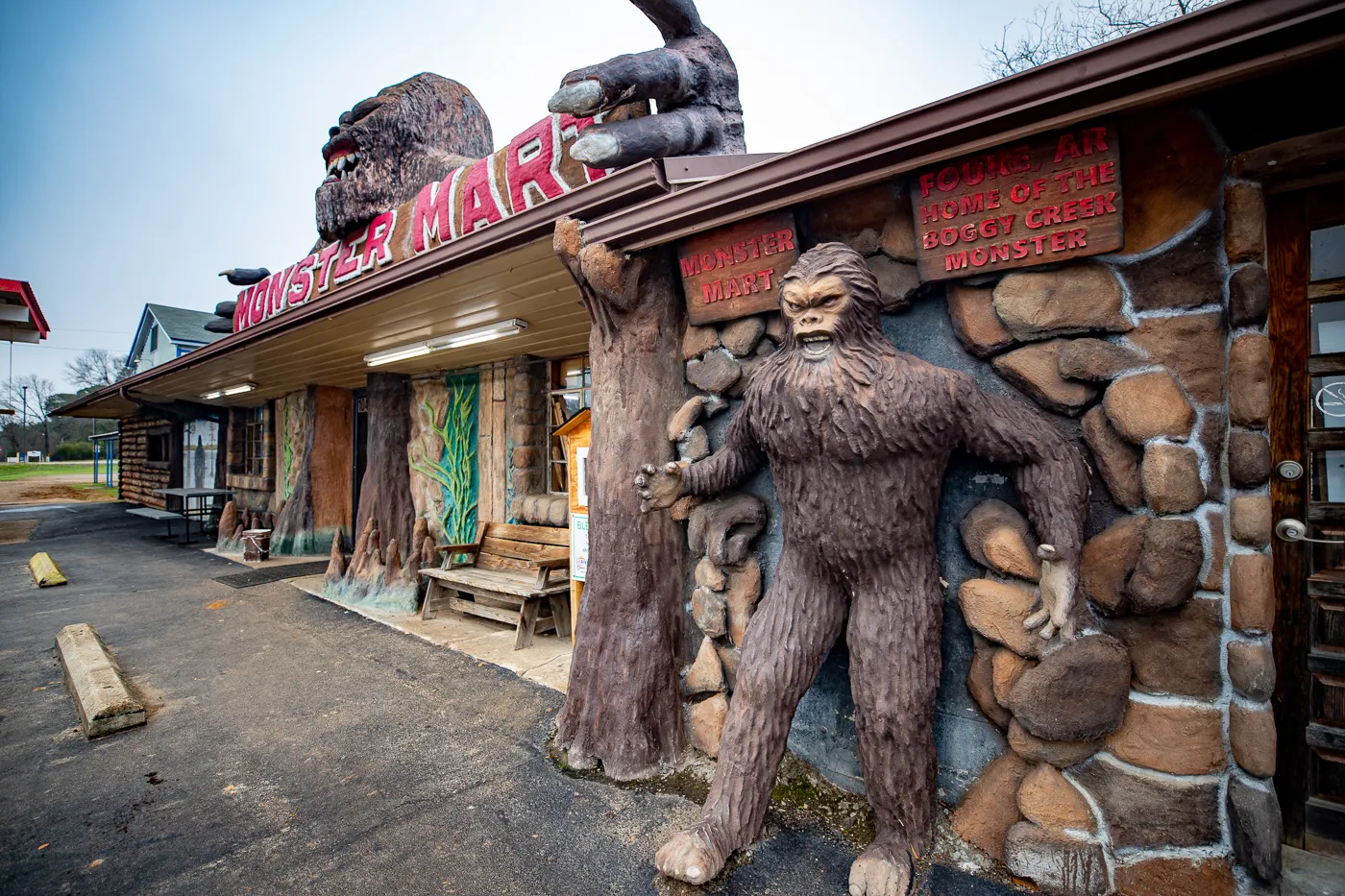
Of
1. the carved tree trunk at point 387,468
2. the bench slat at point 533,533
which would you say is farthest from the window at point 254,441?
the bench slat at point 533,533

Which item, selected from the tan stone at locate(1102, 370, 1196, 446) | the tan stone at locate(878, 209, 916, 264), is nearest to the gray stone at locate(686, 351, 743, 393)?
the tan stone at locate(878, 209, 916, 264)

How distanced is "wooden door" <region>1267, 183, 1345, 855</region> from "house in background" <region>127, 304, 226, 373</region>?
17.0 meters

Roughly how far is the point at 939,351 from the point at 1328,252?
1072mm

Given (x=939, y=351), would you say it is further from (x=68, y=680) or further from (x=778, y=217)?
(x=68, y=680)

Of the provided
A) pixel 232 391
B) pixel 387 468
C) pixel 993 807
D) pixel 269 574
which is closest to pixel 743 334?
pixel 993 807

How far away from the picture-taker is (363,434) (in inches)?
325

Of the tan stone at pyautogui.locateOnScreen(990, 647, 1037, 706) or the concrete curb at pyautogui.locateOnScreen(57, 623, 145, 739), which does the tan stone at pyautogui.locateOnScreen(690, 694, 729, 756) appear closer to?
the tan stone at pyautogui.locateOnScreen(990, 647, 1037, 706)

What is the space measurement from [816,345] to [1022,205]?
27.0 inches

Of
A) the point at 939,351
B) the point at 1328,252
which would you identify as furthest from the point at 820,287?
the point at 1328,252

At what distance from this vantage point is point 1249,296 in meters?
1.59

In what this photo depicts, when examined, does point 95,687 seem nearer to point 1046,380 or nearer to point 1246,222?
point 1046,380

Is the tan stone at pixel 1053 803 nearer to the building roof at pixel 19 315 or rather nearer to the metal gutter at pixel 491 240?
the metal gutter at pixel 491 240

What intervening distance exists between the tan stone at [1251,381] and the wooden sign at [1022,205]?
43cm

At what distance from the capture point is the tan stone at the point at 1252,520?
1.60 meters
